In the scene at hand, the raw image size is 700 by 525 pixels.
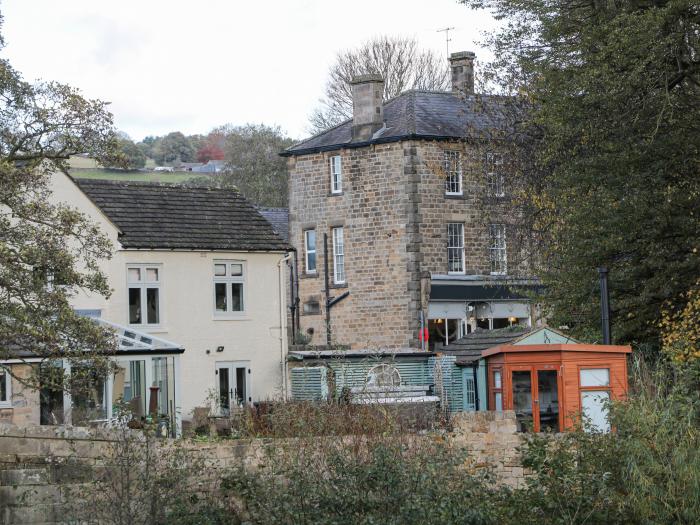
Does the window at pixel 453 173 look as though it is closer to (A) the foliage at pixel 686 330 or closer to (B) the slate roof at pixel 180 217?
(B) the slate roof at pixel 180 217

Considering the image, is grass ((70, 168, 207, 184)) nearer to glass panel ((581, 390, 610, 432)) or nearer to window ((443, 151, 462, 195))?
window ((443, 151, 462, 195))

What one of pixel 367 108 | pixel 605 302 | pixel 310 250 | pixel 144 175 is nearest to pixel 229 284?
pixel 310 250

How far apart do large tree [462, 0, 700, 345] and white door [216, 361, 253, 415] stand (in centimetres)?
991

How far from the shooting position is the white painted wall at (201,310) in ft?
112

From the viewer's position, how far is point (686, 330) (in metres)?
25.4

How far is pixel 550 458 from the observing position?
1734 cm

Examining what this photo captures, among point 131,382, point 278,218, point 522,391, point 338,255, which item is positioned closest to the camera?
point 522,391

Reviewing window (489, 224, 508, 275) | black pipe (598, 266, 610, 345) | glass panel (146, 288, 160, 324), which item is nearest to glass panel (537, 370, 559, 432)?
black pipe (598, 266, 610, 345)

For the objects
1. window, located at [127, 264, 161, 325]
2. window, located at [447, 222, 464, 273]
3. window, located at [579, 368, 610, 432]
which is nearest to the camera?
window, located at [579, 368, 610, 432]

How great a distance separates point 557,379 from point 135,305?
1428cm

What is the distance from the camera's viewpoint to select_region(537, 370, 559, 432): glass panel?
24.0m

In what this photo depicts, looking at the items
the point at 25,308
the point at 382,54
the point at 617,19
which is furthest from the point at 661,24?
the point at 382,54

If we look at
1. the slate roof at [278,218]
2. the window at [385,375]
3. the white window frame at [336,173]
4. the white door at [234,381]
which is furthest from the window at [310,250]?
the window at [385,375]

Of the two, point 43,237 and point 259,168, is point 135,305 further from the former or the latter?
point 259,168
